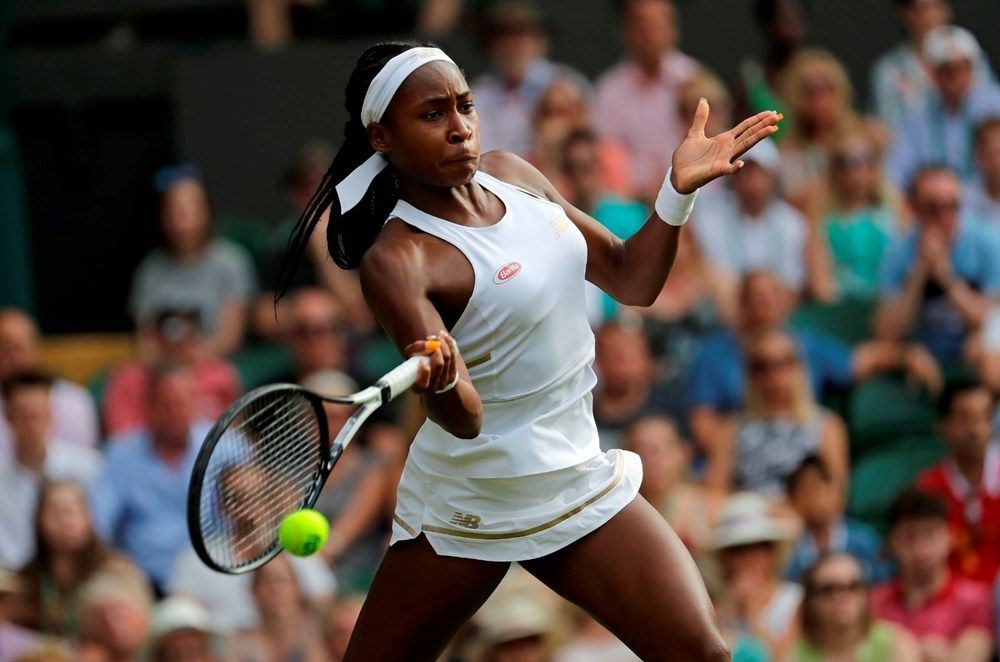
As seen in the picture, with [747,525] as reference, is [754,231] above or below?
above

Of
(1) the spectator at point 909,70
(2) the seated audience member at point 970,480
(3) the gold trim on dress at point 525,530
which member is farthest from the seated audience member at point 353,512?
(3) the gold trim on dress at point 525,530

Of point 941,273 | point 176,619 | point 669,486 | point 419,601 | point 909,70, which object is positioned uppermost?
point 419,601

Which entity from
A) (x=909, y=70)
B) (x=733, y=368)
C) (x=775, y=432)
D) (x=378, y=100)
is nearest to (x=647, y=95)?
(x=909, y=70)

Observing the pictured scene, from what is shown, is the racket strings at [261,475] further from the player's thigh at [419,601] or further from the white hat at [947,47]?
the white hat at [947,47]

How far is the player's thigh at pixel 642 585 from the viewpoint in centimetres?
370

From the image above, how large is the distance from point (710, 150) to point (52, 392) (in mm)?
4537

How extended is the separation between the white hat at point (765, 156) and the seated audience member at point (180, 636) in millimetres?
3132

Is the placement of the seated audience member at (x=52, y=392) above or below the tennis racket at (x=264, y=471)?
below

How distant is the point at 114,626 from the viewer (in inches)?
253

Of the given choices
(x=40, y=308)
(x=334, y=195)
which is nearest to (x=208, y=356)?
(x=40, y=308)

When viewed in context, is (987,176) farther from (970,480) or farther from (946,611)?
(946,611)

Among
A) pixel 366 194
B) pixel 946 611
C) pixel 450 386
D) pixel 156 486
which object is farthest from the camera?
pixel 156 486

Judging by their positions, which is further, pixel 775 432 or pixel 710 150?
pixel 775 432

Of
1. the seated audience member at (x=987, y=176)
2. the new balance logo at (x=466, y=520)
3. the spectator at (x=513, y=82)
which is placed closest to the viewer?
the new balance logo at (x=466, y=520)
